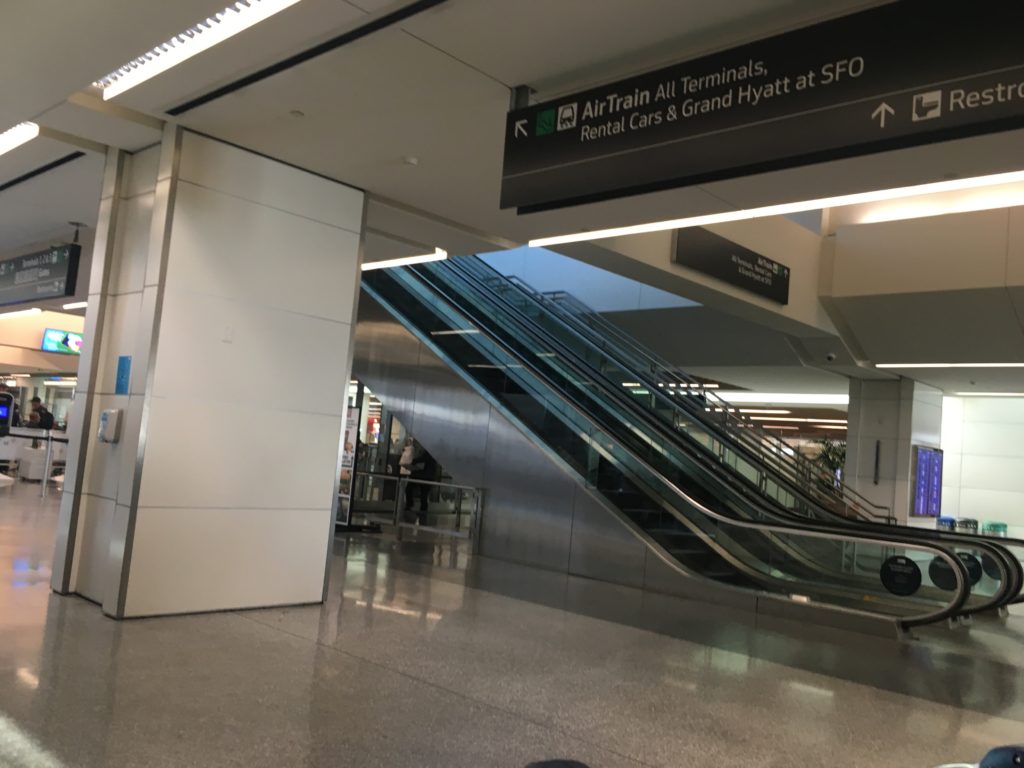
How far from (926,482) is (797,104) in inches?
534

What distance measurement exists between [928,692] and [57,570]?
19.9ft

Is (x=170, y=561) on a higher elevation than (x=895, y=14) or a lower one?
lower

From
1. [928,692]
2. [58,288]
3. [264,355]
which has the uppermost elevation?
[58,288]

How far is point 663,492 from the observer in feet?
30.7

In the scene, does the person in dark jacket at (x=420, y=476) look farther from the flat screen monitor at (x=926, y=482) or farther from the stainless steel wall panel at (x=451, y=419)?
the flat screen monitor at (x=926, y=482)

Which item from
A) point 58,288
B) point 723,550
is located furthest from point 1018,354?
point 58,288

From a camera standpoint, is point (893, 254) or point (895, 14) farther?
point (893, 254)

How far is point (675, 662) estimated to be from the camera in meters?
5.54

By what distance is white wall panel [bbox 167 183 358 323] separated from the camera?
5.65 m

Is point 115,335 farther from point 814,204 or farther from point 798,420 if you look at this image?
point 798,420

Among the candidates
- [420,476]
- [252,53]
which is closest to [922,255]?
[420,476]

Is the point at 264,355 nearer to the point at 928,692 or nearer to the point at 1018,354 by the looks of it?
the point at 928,692

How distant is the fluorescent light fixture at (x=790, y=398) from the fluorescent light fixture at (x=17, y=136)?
1524 centimetres

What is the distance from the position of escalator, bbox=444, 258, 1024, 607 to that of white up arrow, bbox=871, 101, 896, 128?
658 centimetres
